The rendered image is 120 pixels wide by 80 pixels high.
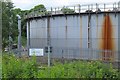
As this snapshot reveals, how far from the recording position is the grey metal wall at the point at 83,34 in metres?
26.1

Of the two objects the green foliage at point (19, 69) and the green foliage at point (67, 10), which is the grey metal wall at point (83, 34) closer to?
the green foliage at point (67, 10)

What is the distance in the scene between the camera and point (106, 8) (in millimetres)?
26469

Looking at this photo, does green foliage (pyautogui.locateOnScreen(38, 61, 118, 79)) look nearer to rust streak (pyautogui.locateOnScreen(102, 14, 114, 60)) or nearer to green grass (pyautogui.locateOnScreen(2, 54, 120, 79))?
green grass (pyautogui.locateOnScreen(2, 54, 120, 79))

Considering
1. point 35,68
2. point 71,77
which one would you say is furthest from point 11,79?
point 71,77

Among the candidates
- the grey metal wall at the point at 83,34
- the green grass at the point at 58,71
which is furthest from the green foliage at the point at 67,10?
the green grass at the point at 58,71

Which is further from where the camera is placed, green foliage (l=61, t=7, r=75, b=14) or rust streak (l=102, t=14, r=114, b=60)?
green foliage (l=61, t=7, r=75, b=14)

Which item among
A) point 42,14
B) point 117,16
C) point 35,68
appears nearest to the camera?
point 35,68

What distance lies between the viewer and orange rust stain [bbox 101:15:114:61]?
2600cm

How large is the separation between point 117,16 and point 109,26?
1.00 metres

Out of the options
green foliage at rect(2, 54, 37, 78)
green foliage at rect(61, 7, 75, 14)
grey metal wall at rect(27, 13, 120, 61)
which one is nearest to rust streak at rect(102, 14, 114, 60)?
grey metal wall at rect(27, 13, 120, 61)

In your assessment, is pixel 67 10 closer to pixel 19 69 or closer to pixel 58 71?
pixel 19 69

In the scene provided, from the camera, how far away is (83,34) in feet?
89.2

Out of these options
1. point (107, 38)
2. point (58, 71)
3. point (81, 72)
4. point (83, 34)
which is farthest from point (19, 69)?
point (83, 34)

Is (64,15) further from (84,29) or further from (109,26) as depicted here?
(109,26)
